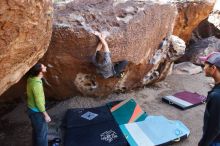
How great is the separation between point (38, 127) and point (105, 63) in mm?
1762

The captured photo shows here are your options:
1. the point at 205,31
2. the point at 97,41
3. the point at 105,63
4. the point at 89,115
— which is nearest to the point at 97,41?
the point at 97,41

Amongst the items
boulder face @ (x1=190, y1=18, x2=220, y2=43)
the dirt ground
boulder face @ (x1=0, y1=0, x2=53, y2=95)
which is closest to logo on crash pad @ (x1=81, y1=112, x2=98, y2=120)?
the dirt ground

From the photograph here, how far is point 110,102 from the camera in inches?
224

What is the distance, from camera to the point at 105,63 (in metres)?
5.18

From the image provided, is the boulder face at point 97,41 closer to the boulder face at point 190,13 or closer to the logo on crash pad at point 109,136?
the logo on crash pad at point 109,136

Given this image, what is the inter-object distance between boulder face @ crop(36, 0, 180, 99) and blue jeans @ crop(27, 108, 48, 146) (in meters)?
1.40

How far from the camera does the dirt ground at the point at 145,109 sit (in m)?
4.77

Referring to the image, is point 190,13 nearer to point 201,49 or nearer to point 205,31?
point 201,49

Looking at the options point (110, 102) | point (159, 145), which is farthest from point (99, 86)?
point (159, 145)

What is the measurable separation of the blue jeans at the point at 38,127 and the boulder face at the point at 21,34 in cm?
83

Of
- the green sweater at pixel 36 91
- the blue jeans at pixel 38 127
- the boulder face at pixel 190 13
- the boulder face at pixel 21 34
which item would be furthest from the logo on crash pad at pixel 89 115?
the boulder face at pixel 190 13

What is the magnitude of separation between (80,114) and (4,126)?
132 centimetres

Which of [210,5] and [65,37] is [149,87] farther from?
[210,5]

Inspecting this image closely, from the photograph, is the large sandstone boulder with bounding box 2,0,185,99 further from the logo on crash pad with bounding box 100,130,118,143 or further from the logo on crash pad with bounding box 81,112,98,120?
the logo on crash pad with bounding box 100,130,118,143
